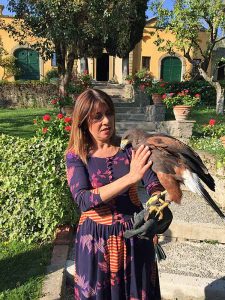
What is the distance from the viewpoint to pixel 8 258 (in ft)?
13.4

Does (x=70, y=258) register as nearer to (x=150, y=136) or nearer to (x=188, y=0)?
(x=150, y=136)

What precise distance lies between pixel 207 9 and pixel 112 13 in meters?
4.88

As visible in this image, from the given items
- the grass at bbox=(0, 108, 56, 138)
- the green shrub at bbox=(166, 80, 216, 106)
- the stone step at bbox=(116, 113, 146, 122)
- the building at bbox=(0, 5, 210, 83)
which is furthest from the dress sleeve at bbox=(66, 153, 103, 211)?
the building at bbox=(0, 5, 210, 83)

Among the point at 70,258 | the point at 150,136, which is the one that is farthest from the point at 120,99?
the point at 150,136

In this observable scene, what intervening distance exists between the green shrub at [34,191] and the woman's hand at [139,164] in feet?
8.34

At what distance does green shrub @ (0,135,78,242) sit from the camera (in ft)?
14.4

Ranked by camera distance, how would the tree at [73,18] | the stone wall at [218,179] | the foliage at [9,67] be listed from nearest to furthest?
the stone wall at [218,179]
the tree at [73,18]
the foliage at [9,67]

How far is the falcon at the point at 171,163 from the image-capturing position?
85.6 inches

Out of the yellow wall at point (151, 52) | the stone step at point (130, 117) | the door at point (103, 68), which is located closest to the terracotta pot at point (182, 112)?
the stone step at point (130, 117)

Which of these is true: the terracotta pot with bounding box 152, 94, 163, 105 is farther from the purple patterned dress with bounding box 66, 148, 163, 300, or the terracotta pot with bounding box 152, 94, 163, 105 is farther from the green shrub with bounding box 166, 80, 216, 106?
the purple patterned dress with bounding box 66, 148, 163, 300

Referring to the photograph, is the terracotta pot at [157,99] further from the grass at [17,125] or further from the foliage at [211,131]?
the grass at [17,125]

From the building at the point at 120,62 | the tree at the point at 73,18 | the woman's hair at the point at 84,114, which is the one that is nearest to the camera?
the woman's hair at the point at 84,114

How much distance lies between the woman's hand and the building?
23.9 m

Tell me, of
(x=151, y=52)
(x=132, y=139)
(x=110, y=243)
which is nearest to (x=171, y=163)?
(x=132, y=139)
